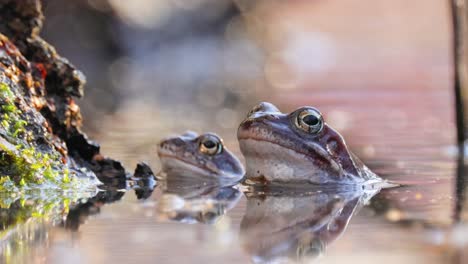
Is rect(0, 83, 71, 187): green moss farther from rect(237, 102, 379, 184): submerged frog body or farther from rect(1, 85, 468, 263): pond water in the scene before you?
rect(237, 102, 379, 184): submerged frog body

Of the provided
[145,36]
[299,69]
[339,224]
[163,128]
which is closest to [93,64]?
[145,36]

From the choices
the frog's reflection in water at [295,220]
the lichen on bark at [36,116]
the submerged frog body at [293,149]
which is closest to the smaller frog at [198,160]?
the lichen on bark at [36,116]

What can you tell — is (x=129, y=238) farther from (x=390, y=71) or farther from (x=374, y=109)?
(x=390, y=71)

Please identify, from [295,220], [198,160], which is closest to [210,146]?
[198,160]

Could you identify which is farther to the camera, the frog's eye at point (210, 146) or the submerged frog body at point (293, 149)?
the frog's eye at point (210, 146)

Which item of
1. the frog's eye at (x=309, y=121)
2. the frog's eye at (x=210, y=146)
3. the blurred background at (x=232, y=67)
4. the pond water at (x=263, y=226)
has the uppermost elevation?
the blurred background at (x=232, y=67)

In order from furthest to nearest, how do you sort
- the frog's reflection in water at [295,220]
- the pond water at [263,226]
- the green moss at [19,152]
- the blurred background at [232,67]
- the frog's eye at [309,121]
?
the blurred background at [232,67] < the frog's eye at [309,121] < the green moss at [19,152] < the frog's reflection in water at [295,220] < the pond water at [263,226]

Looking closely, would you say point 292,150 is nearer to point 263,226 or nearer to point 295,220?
point 295,220

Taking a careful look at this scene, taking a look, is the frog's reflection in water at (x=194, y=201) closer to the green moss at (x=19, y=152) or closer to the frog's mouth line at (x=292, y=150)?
the frog's mouth line at (x=292, y=150)
